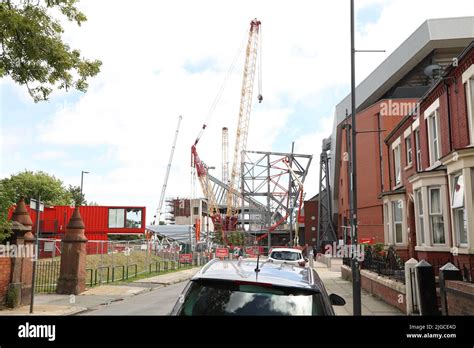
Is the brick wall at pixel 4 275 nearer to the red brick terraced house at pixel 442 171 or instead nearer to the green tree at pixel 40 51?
the green tree at pixel 40 51

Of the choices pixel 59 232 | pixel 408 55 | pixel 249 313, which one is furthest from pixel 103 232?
pixel 249 313

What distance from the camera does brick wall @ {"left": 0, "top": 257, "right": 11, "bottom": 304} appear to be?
14.0m

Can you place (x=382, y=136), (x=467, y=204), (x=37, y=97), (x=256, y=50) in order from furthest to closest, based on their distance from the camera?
(x=256, y=50)
(x=382, y=136)
(x=467, y=204)
(x=37, y=97)

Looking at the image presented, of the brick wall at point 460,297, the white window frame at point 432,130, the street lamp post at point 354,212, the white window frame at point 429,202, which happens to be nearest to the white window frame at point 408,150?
the white window frame at point 432,130

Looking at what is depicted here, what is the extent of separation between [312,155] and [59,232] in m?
50.1

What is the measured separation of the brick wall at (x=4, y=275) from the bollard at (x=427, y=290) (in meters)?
11.3

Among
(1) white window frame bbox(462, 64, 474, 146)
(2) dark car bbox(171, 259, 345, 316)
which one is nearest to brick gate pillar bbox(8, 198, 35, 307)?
(2) dark car bbox(171, 259, 345, 316)

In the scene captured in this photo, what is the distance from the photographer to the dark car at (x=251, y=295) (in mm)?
4371

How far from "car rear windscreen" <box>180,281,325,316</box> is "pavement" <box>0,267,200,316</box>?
839cm

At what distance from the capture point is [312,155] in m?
90.1

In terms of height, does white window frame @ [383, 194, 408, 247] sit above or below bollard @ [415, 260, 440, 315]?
above

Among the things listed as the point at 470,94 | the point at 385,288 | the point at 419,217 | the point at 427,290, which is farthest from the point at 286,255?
the point at 470,94

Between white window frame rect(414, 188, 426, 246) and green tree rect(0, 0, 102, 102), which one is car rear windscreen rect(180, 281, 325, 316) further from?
white window frame rect(414, 188, 426, 246)
